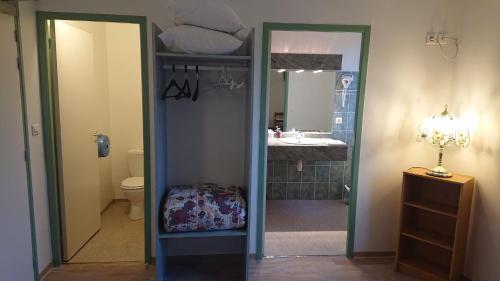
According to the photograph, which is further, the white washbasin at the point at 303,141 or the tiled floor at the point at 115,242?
the white washbasin at the point at 303,141

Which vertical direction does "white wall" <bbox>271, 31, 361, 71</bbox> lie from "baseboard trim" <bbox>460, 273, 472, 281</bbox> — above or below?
above

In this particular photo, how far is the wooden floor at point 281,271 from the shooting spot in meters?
2.58

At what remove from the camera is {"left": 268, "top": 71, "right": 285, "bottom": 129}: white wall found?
434cm

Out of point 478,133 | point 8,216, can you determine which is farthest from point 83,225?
point 478,133

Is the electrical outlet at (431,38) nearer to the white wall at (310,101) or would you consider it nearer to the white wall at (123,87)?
the white wall at (310,101)

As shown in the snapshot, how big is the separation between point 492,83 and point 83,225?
3.59 meters

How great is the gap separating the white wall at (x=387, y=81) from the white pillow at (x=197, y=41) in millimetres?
483

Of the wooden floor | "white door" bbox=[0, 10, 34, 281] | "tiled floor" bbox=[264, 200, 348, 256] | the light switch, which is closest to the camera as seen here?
"white door" bbox=[0, 10, 34, 281]

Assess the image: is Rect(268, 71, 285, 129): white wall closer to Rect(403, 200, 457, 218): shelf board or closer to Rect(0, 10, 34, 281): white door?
Rect(403, 200, 457, 218): shelf board

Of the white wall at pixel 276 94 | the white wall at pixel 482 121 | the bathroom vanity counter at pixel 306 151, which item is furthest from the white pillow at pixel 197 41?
the white wall at pixel 276 94

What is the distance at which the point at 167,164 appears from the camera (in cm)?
270

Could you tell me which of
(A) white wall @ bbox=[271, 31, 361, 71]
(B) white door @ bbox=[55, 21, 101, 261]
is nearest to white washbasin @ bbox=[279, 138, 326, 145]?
(A) white wall @ bbox=[271, 31, 361, 71]

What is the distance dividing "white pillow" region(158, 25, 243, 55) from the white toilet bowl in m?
1.90

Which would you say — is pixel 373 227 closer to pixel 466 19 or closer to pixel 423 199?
pixel 423 199
